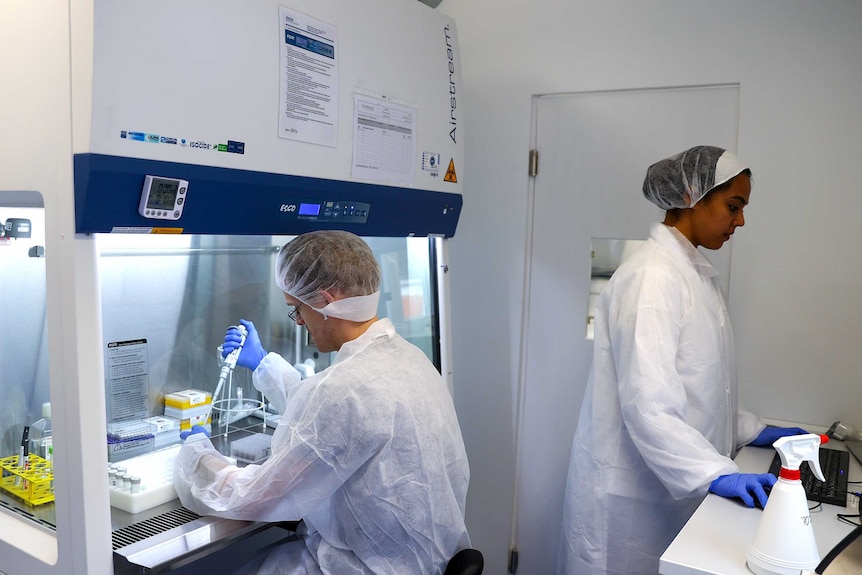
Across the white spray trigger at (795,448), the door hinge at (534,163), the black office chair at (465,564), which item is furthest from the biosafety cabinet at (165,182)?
the white spray trigger at (795,448)

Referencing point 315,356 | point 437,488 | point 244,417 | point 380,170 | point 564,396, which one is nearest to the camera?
point 437,488

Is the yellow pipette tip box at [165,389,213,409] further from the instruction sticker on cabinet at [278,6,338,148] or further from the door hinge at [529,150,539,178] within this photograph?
the door hinge at [529,150,539,178]

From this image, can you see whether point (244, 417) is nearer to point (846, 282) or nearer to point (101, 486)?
point (101, 486)

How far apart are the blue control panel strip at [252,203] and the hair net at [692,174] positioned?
616mm

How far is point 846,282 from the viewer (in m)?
2.20

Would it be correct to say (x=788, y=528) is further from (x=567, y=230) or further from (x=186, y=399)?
(x=567, y=230)

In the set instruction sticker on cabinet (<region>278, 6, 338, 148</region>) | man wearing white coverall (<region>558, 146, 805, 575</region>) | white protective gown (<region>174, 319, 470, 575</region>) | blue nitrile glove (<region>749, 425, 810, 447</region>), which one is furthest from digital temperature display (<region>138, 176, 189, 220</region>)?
blue nitrile glove (<region>749, 425, 810, 447</region>)

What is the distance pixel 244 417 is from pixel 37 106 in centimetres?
111

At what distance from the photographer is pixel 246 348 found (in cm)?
191

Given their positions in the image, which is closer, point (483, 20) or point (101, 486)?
point (101, 486)

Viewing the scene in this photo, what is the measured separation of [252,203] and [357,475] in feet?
2.06

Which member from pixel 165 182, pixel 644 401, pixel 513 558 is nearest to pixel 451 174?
pixel 644 401

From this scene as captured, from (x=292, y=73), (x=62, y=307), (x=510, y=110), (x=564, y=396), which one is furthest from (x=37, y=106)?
(x=564, y=396)

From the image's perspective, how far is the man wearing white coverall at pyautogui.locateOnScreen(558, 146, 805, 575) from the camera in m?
1.79
